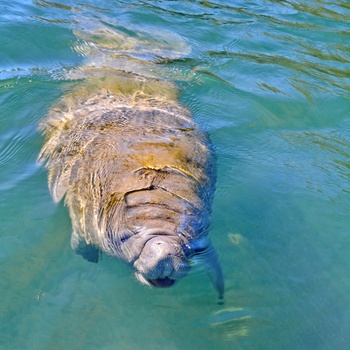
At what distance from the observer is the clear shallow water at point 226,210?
140 inches

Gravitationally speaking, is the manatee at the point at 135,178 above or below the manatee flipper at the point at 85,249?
above

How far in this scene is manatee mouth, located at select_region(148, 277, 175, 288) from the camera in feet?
12.3

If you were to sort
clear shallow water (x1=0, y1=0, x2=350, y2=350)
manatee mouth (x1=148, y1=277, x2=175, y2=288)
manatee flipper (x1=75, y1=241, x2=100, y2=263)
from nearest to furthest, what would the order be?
clear shallow water (x1=0, y1=0, x2=350, y2=350)
manatee mouth (x1=148, y1=277, x2=175, y2=288)
manatee flipper (x1=75, y1=241, x2=100, y2=263)

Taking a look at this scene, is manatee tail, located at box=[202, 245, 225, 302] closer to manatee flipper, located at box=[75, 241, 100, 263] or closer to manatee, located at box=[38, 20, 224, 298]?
manatee, located at box=[38, 20, 224, 298]

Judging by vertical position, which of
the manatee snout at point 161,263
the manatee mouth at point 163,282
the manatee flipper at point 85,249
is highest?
the manatee snout at point 161,263

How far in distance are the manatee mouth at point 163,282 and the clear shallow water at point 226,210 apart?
7 centimetres

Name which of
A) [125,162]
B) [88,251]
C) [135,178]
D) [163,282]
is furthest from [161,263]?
[125,162]

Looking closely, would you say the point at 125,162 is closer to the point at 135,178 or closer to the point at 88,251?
the point at 135,178

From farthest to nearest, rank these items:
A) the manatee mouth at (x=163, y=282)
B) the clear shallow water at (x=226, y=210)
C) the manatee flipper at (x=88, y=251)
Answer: the manatee flipper at (x=88, y=251)
the manatee mouth at (x=163, y=282)
the clear shallow water at (x=226, y=210)

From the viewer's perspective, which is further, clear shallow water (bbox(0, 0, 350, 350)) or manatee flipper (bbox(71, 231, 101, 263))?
manatee flipper (bbox(71, 231, 101, 263))

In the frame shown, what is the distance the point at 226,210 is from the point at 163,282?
1201mm

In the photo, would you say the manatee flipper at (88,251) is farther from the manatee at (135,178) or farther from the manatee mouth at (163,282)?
the manatee mouth at (163,282)

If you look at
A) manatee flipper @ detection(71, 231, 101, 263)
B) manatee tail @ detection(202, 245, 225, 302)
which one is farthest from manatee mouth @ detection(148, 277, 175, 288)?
manatee flipper @ detection(71, 231, 101, 263)

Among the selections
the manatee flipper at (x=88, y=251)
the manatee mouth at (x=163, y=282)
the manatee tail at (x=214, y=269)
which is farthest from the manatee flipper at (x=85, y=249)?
the manatee tail at (x=214, y=269)
